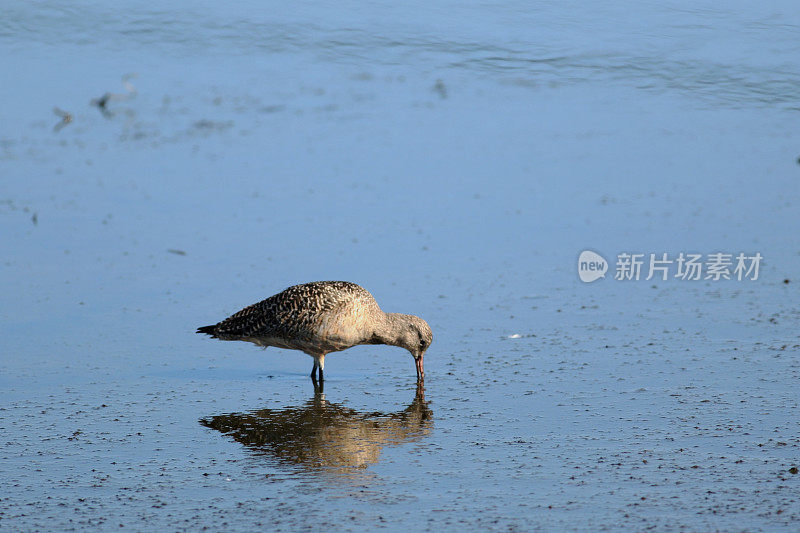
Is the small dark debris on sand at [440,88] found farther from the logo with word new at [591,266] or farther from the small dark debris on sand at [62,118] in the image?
the logo with word new at [591,266]

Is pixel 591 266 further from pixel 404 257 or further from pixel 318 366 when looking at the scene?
pixel 318 366

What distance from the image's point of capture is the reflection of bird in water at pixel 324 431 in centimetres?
716

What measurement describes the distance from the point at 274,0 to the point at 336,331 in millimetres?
14211

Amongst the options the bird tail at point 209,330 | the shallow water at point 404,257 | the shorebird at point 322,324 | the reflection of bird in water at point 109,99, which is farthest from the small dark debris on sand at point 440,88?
the bird tail at point 209,330

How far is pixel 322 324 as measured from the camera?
353 inches

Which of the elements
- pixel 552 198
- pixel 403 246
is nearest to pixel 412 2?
pixel 552 198

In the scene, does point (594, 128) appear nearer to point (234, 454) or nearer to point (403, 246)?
point (403, 246)

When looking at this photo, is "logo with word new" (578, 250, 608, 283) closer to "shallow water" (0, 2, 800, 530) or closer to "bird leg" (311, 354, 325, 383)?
"shallow water" (0, 2, 800, 530)

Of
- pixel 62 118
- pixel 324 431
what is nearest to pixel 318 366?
pixel 324 431

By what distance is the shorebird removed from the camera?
8984mm

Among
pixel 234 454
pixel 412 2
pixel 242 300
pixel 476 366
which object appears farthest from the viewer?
pixel 412 2

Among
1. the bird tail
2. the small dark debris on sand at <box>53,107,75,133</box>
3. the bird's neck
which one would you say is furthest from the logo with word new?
the small dark debris on sand at <box>53,107,75,133</box>

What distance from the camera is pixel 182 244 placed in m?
11.9

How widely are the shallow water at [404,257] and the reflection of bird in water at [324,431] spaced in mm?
30
